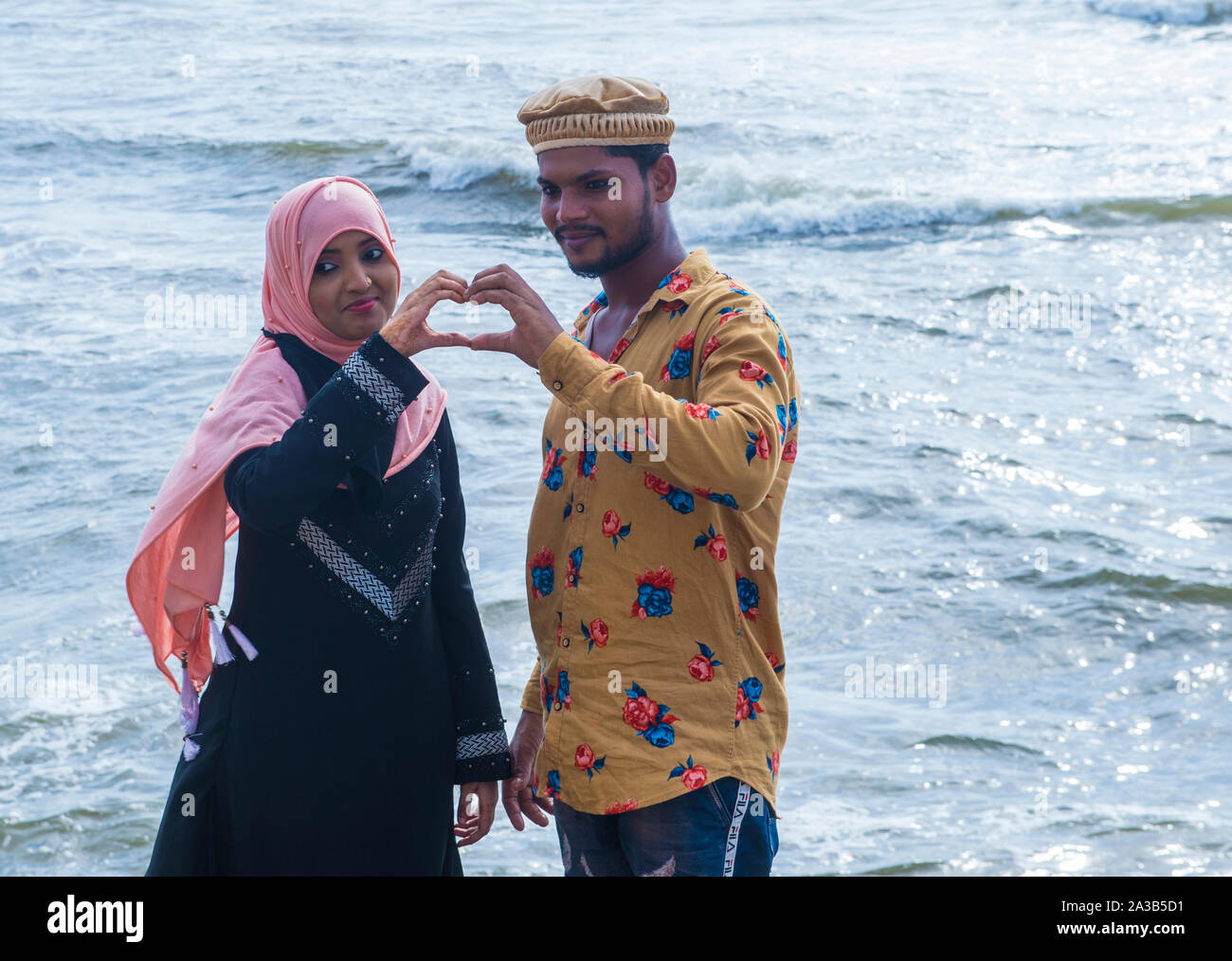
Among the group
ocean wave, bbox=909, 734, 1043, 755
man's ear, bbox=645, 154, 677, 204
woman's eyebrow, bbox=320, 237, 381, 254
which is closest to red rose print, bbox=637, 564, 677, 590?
man's ear, bbox=645, 154, 677, 204

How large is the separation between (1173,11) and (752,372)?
2173 cm

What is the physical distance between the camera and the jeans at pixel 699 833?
7.04 ft

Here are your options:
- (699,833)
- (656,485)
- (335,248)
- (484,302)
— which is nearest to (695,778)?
(699,833)

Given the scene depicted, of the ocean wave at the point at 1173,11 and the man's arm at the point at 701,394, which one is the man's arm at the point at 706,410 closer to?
the man's arm at the point at 701,394

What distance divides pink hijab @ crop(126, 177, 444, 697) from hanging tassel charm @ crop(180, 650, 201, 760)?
0.01 metres

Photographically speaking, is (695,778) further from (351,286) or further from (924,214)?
(924,214)

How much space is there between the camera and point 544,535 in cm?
240

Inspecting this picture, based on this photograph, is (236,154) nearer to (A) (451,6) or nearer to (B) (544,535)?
(A) (451,6)

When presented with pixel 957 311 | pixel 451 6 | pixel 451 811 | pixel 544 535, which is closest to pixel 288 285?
pixel 544 535

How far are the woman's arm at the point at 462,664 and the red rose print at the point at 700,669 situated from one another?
0.47m

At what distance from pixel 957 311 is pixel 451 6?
15.2m

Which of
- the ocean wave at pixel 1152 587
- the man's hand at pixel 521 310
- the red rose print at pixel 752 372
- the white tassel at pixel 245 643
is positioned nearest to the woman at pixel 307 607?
the white tassel at pixel 245 643

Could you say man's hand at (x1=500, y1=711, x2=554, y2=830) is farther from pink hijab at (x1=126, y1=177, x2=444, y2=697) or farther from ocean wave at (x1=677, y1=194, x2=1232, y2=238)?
ocean wave at (x1=677, y1=194, x2=1232, y2=238)

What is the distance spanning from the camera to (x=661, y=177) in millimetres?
2320
